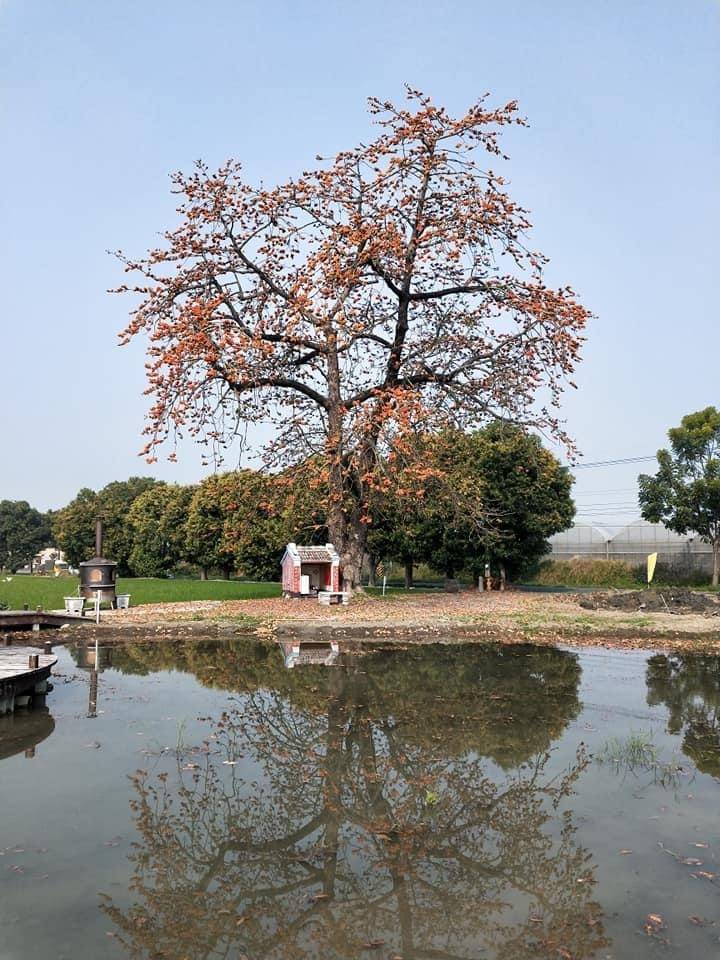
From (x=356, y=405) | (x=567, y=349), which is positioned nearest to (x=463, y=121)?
(x=567, y=349)

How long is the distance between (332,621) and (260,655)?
5.63 m

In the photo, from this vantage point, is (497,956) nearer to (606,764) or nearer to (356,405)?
(606,764)

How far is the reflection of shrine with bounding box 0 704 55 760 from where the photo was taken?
9984 millimetres

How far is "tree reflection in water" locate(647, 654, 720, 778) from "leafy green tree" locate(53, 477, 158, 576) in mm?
56596

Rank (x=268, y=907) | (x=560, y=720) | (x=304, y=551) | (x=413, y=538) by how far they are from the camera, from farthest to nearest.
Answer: (x=413, y=538)
(x=304, y=551)
(x=560, y=720)
(x=268, y=907)

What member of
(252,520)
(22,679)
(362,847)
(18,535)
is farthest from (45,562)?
(362,847)

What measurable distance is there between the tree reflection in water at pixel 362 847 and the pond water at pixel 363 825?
0.07 ft

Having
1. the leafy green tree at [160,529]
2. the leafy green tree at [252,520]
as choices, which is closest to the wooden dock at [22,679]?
the leafy green tree at [252,520]

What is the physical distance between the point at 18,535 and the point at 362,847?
114m

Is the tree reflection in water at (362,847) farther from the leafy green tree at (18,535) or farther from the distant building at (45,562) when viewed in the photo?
the leafy green tree at (18,535)

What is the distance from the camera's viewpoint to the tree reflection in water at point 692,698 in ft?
32.1

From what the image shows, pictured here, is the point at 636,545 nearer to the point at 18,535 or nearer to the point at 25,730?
the point at 25,730

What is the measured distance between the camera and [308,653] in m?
18.0

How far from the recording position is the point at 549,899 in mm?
5797
